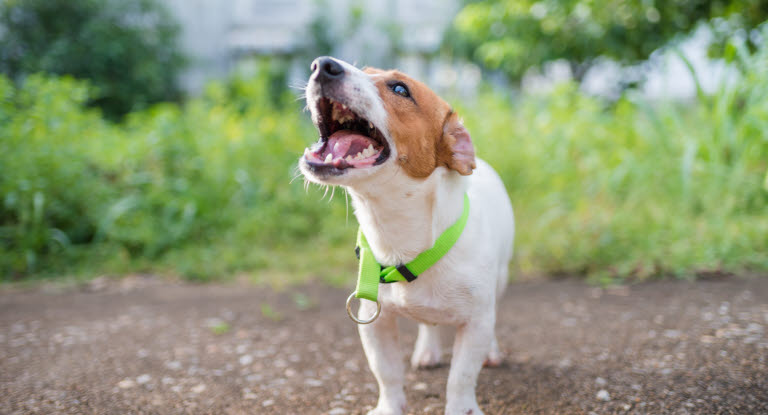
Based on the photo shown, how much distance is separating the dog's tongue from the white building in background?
15.2m

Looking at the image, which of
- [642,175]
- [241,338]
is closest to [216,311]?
[241,338]

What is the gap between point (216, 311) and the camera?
325 centimetres

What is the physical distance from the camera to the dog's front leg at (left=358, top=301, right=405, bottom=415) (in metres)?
1.82

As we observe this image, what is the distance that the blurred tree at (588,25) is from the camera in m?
7.14

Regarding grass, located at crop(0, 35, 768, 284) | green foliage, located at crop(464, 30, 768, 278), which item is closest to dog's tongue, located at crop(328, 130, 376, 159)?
grass, located at crop(0, 35, 768, 284)

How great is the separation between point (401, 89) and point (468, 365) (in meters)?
0.97

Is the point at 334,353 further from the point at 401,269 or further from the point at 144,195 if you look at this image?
the point at 144,195

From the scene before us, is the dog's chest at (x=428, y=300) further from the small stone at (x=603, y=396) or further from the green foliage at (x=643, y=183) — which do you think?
the green foliage at (x=643, y=183)

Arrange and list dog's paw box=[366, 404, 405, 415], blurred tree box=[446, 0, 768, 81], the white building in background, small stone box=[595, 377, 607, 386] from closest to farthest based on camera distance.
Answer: dog's paw box=[366, 404, 405, 415] < small stone box=[595, 377, 607, 386] < blurred tree box=[446, 0, 768, 81] < the white building in background

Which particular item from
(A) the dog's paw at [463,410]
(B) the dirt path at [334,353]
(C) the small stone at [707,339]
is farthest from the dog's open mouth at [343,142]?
(C) the small stone at [707,339]

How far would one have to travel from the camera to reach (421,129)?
5.55 ft

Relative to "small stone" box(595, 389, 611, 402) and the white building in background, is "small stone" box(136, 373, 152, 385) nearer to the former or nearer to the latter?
"small stone" box(595, 389, 611, 402)

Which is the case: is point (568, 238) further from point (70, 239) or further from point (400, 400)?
point (70, 239)

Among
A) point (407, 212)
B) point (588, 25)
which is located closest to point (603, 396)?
point (407, 212)
